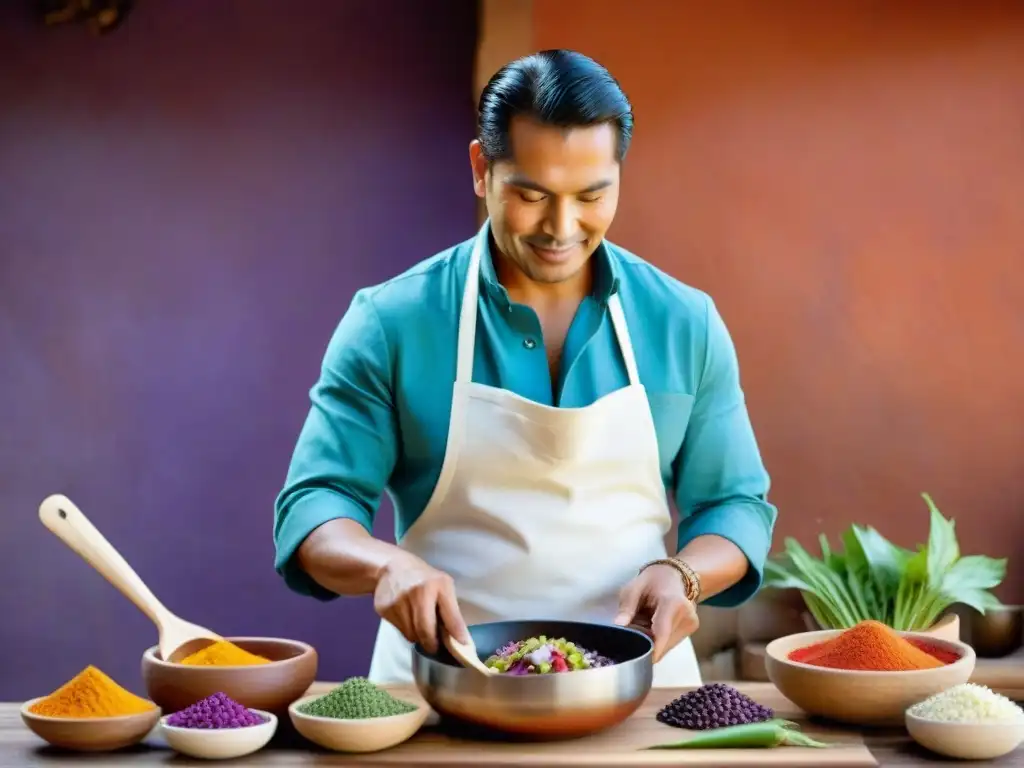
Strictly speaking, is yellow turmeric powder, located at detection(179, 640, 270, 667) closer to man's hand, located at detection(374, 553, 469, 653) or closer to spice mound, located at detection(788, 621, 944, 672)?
man's hand, located at detection(374, 553, 469, 653)

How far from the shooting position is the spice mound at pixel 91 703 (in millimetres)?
1832

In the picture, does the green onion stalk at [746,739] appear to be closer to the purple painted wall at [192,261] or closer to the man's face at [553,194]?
the man's face at [553,194]

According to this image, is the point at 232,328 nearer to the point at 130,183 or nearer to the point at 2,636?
the point at 130,183

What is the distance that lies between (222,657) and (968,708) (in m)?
1.04

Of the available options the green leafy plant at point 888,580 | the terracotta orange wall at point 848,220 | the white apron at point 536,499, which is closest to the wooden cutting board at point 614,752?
the white apron at point 536,499

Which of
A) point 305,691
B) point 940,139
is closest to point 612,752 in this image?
point 305,691

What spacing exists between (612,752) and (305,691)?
1.62 feet

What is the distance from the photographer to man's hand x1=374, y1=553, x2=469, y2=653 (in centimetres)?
188

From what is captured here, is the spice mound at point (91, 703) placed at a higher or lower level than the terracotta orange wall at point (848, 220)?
lower

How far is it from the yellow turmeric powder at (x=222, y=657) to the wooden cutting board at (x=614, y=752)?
281 millimetres

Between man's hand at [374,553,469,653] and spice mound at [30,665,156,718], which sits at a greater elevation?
man's hand at [374,553,469,653]

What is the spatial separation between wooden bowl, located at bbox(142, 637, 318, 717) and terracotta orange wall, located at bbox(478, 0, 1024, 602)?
227 cm

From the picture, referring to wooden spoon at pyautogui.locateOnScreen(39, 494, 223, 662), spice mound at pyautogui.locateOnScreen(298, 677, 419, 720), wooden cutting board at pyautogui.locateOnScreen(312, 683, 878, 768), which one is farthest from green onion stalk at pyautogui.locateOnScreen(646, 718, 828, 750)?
wooden spoon at pyautogui.locateOnScreen(39, 494, 223, 662)

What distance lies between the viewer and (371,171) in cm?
493
